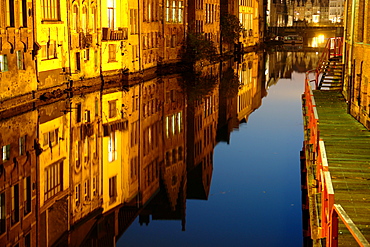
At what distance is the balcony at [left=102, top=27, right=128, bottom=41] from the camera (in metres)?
43.3

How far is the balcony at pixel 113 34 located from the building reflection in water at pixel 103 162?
7.11 m

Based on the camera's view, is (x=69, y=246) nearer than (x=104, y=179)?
Yes

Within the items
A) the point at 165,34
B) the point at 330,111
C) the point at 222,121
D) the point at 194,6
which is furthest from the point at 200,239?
the point at 194,6

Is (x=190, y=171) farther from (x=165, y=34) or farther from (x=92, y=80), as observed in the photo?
(x=165, y=34)

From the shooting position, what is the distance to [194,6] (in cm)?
6438

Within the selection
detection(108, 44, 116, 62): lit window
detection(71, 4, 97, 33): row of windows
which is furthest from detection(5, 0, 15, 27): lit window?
detection(108, 44, 116, 62): lit window

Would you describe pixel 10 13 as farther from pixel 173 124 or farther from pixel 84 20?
pixel 84 20

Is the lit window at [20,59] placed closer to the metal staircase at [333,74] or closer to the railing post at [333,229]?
the metal staircase at [333,74]

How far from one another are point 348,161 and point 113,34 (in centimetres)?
3035

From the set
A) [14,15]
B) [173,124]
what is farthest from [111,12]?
[173,124]

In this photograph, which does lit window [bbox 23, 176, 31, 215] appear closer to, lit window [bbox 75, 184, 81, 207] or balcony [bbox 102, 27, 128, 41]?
lit window [bbox 75, 184, 81, 207]

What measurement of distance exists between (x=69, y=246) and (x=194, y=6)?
53.4 m

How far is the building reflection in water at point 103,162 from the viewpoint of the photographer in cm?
1409

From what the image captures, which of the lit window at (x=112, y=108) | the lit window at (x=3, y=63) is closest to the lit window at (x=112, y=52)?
the lit window at (x=112, y=108)
